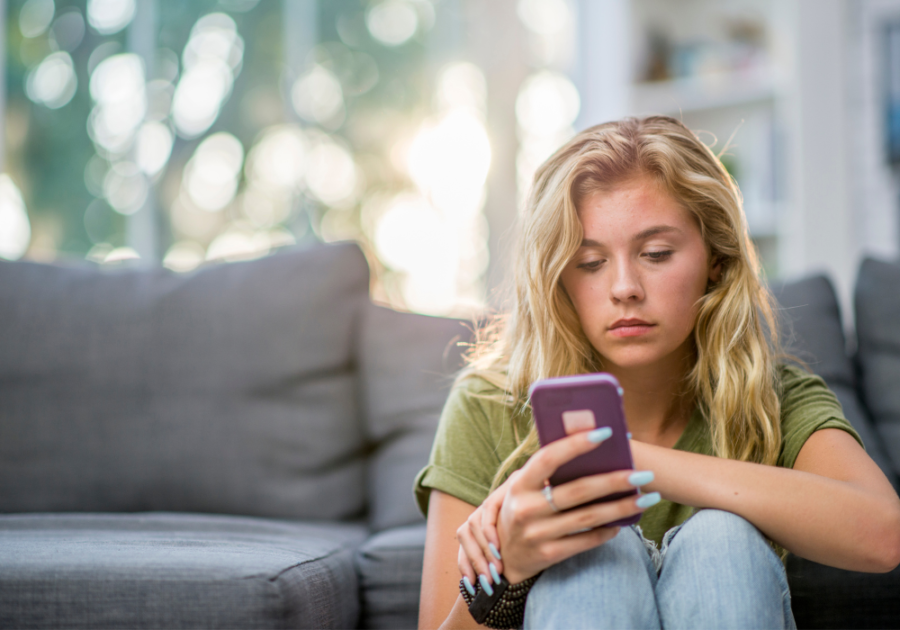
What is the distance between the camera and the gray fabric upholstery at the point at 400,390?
139cm

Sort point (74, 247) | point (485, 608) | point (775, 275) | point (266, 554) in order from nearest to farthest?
point (485, 608)
point (266, 554)
point (775, 275)
point (74, 247)

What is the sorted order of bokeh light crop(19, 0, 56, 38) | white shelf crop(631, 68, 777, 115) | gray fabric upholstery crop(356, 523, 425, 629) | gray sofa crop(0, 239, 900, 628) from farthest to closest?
1. bokeh light crop(19, 0, 56, 38)
2. white shelf crop(631, 68, 777, 115)
3. gray sofa crop(0, 239, 900, 628)
4. gray fabric upholstery crop(356, 523, 425, 629)

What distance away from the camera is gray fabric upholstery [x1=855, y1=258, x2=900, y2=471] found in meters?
1.39

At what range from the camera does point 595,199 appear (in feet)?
3.29

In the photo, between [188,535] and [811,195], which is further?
[811,195]

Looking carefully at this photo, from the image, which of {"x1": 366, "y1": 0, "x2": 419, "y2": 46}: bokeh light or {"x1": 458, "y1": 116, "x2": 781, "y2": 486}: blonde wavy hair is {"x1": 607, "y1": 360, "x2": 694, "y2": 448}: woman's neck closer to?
{"x1": 458, "y1": 116, "x2": 781, "y2": 486}: blonde wavy hair

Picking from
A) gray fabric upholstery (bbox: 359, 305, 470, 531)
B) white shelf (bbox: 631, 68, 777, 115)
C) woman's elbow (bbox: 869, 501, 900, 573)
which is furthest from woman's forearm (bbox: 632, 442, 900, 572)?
white shelf (bbox: 631, 68, 777, 115)

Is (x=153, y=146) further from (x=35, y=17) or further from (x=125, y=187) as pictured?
(x=35, y=17)

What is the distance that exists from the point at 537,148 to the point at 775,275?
1092 mm

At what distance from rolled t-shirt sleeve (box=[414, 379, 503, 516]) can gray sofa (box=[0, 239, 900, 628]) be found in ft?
0.86

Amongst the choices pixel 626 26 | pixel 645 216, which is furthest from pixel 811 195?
pixel 645 216

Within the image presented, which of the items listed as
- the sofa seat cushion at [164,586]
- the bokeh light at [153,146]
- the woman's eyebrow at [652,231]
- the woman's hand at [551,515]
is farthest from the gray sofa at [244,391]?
the bokeh light at [153,146]

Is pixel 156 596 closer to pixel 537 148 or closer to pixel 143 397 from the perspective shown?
pixel 143 397

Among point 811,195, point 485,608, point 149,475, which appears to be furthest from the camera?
point 811,195
